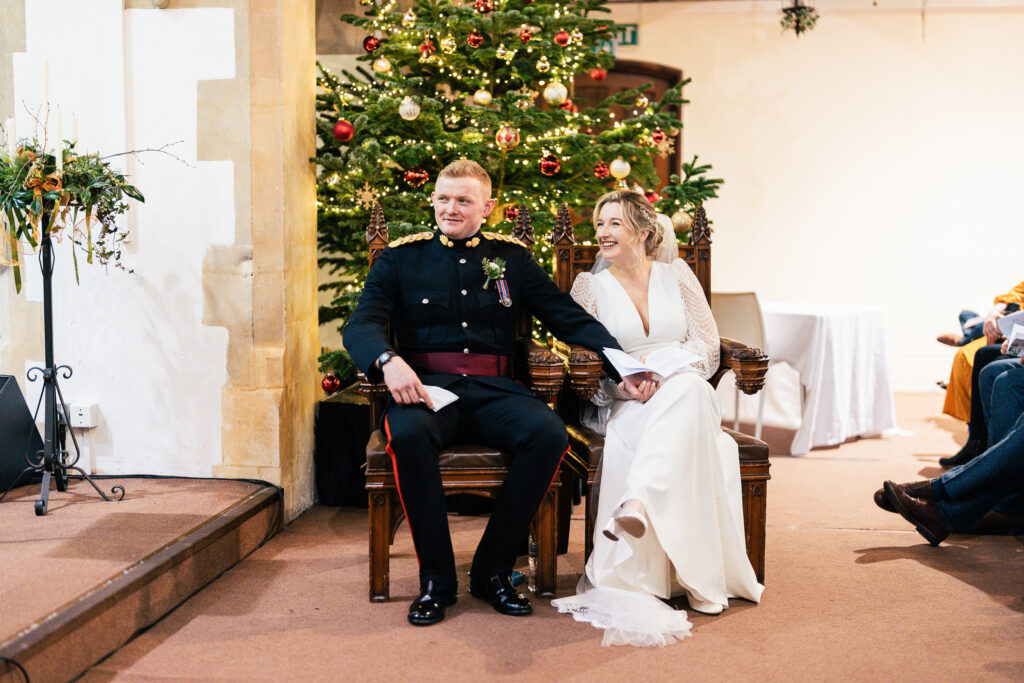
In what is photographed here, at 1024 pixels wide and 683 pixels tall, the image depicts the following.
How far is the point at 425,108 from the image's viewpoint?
13.4 ft

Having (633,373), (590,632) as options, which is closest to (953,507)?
(633,373)

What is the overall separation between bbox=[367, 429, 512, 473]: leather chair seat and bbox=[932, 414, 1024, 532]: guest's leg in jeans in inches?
68.5

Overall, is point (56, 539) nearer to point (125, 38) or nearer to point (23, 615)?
point (23, 615)

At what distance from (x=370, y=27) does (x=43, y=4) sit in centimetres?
139

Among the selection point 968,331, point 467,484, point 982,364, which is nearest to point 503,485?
point 467,484

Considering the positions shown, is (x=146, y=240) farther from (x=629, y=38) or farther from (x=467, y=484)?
(x=629, y=38)

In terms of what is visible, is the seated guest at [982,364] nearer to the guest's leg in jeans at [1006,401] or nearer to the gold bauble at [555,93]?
the guest's leg in jeans at [1006,401]

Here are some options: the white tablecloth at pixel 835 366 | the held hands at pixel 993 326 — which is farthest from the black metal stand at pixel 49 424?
the held hands at pixel 993 326

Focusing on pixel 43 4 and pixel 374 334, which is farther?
pixel 43 4

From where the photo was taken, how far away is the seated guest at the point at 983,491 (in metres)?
3.24

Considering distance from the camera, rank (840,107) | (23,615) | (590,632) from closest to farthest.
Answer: (23,615)
(590,632)
(840,107)

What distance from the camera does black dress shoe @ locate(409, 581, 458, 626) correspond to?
2.67 m

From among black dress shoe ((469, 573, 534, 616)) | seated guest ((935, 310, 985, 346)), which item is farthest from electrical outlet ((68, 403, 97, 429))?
seated guest ((935, 310, 985, 346))

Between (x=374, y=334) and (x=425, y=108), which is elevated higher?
(x=425, y=108)
